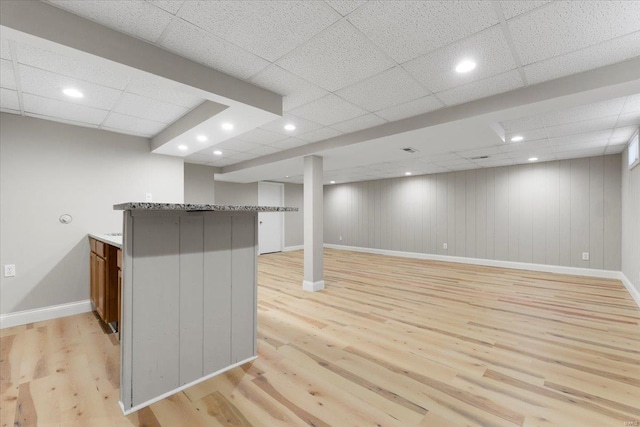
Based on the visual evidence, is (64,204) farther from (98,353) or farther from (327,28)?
(327,28)

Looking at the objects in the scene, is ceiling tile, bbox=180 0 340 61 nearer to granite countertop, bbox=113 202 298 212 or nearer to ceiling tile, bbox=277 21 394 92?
ceiling tile, bbox=277 21 394 92

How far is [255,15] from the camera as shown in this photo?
1712 mm

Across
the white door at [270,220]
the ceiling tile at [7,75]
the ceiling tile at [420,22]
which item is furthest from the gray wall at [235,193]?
the ceiling tile at [420,22]

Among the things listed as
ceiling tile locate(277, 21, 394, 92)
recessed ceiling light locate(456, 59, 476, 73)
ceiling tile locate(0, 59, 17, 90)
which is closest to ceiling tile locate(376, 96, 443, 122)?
recessed ceiling light locate(456, 59, 476, 73)

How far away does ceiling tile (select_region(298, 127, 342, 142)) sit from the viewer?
13.0 ft

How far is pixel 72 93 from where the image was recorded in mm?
2676

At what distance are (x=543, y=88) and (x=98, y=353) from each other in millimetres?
4499

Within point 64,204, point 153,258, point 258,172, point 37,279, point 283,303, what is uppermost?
point 258,172

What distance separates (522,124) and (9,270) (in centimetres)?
623

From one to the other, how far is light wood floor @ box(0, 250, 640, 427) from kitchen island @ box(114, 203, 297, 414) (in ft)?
0.46

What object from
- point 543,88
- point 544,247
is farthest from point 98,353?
point 544,247

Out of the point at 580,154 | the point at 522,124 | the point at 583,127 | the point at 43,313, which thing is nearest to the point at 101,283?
the point at 43,313

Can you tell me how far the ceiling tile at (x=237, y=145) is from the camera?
14.9 feet

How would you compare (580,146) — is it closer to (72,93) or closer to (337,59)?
(337,59)
